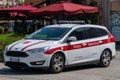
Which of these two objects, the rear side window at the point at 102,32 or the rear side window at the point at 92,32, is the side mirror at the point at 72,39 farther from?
the rear side window at the point at 102,32

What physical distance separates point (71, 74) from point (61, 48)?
2.85 ft

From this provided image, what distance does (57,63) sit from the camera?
13.5 metres

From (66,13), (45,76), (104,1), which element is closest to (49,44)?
(45,76)

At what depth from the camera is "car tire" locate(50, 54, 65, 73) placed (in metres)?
13.4

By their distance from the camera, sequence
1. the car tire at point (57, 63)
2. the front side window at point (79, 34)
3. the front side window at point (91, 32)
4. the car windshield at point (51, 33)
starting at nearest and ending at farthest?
the car tire at point (57, 63) → the car windshield at point (51, 33) → the front side window at point (79, 34) → the front side window at point (91, 32)

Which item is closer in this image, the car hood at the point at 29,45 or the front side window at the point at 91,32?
the car hood at the point at 29,45

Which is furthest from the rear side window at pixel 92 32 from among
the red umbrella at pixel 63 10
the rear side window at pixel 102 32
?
the red umbrella at pixel 63 10

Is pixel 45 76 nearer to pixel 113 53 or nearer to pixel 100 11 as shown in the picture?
pixel 113 53

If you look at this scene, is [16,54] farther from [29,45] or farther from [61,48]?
[61,48]

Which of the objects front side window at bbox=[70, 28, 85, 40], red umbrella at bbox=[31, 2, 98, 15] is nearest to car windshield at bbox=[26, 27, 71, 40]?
front side window at bbox=[70, 28, 85, 40]

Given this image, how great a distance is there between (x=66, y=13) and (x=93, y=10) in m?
2.04

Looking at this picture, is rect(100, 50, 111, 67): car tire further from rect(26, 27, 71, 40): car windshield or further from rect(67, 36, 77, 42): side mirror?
rect(26, 27, 71, 40): car windshield

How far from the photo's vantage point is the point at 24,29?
1219 inches

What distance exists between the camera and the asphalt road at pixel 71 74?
12.7 m
